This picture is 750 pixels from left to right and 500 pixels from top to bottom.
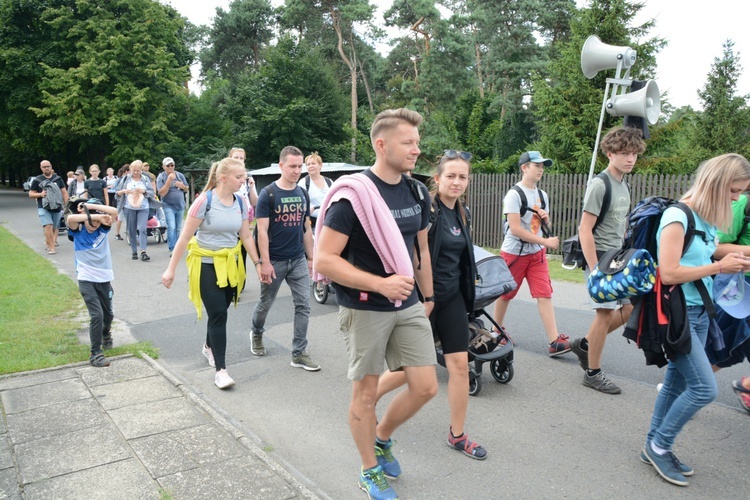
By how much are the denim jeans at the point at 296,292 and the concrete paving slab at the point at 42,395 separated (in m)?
1.78

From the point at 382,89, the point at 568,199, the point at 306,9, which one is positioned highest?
the point at 306,9

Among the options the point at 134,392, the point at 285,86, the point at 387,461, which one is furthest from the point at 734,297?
the point at 285,86

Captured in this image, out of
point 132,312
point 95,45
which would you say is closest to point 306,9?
point 95,45

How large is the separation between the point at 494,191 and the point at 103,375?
11.6 meters

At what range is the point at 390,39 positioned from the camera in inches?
1625

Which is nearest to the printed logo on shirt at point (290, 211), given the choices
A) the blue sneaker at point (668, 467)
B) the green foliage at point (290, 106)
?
the blue sneaker at point (668, 467)

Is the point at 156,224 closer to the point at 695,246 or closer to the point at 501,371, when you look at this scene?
the point at 501,371

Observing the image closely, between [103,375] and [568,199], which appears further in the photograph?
[568,199]

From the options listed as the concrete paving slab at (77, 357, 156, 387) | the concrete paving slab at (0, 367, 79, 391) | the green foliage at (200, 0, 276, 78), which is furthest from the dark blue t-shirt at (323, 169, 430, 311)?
the green foliage at (200, 0, 276, 78)

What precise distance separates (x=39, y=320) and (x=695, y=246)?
718 cm

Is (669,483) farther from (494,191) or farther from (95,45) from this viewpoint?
(95,45)

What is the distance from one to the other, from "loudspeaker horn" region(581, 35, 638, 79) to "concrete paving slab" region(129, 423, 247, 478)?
8.54 meters

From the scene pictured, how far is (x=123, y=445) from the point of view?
3914mm

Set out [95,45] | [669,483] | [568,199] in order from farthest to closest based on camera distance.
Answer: [95,45]
[568,199]
[669,483]
